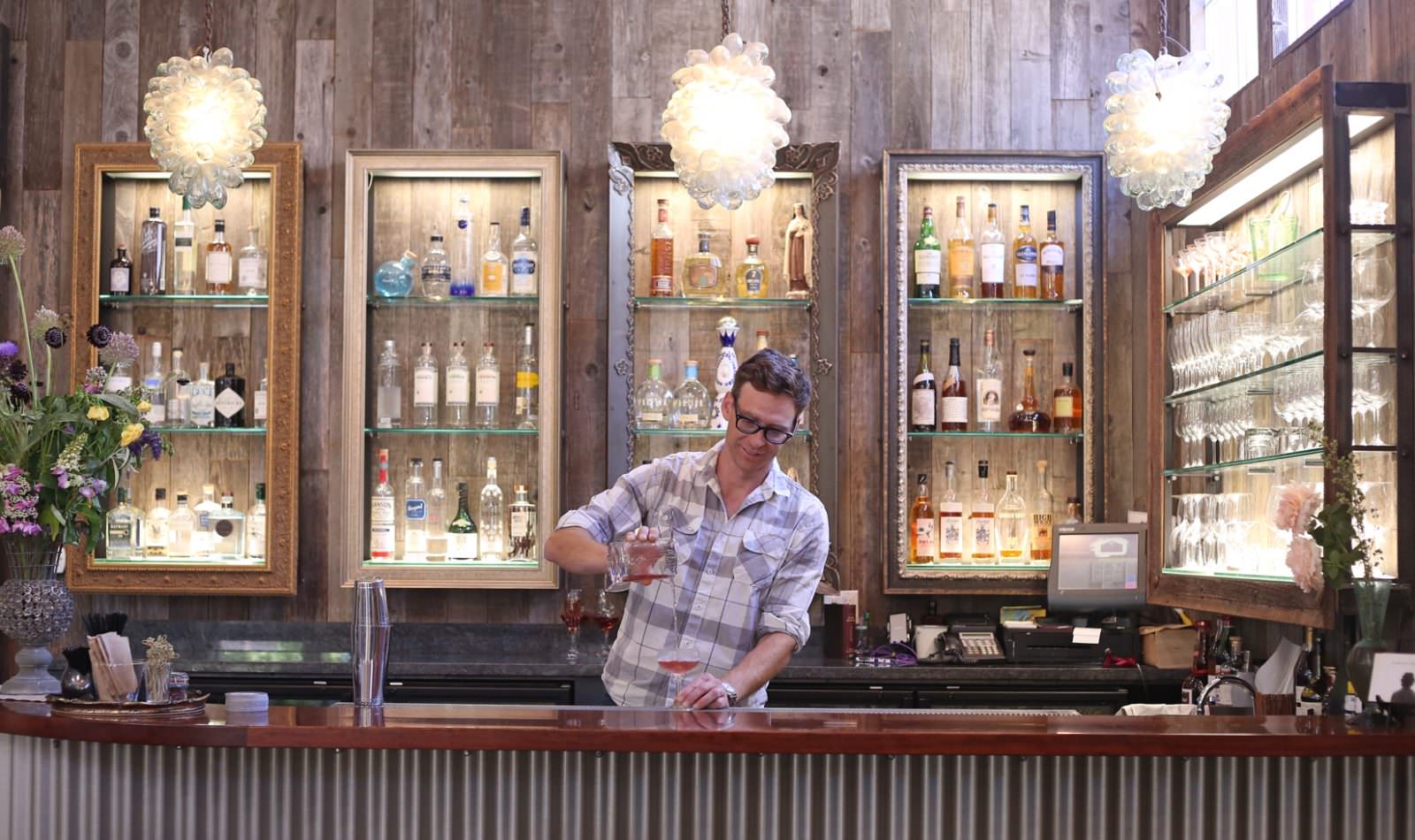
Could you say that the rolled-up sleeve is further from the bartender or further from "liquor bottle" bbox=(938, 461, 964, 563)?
"liquor bottle" bbox=(938, 461, 964, 563)

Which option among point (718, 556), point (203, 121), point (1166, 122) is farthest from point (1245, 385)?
point (203, 121)

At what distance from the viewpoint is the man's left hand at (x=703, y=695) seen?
278 cm

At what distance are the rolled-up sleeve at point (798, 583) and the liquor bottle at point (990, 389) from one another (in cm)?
174

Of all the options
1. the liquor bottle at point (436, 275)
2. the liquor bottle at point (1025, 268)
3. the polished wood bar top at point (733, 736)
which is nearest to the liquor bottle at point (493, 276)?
the liquor bottle at point (436, 275)

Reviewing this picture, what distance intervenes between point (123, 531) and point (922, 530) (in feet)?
8.70

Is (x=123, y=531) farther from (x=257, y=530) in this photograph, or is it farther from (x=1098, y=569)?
(x=1098, y=569)

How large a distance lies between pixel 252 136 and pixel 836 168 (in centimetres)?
191

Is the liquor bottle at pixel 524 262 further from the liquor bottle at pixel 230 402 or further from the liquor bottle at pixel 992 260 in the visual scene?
the liquor bottle at pixel 992 260

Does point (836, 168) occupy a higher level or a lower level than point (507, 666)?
higher

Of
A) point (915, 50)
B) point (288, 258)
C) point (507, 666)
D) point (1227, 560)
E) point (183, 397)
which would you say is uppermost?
point (915, 50)

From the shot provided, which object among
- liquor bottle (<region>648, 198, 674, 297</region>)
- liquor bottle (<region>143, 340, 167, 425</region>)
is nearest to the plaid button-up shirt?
liquor bottle (<region>648, 198, 674, 297</region>)

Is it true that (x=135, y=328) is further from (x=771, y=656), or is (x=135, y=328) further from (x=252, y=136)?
(x=771, y=656)

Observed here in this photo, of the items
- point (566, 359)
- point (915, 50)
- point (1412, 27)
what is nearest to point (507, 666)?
point (566, 359)

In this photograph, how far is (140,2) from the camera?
5.09 m
